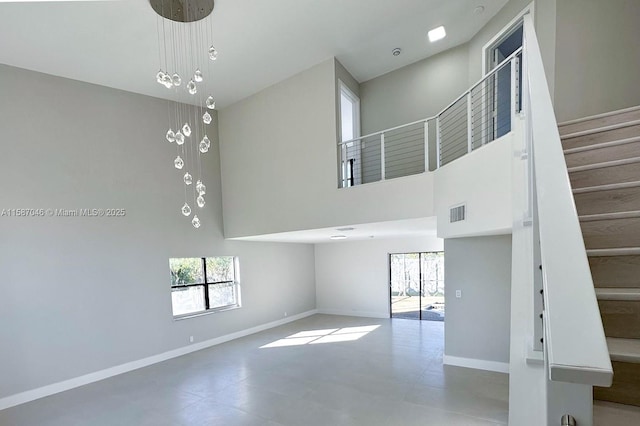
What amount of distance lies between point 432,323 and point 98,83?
9276mm

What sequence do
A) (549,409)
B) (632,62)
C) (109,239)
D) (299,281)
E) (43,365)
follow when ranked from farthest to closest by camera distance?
(299,281), (109,239), (43,365), (632,62), (549,409)

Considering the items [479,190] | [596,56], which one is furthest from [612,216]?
[596,56]

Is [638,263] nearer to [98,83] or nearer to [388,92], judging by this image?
[388,92]

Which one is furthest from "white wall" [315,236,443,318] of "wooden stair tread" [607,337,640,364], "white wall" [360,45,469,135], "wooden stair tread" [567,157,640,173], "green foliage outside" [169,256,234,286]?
"wooden stair tread" [607,337,640,364]

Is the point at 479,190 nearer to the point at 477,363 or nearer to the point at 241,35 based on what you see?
the point at 477,363

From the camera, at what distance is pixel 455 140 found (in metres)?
5.57

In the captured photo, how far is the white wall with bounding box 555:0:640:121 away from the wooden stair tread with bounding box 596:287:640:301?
3199mm

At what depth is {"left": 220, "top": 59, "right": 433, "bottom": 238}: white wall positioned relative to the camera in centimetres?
464

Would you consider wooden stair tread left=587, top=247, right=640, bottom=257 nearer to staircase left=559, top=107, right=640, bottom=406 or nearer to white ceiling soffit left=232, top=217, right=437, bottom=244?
staircase left=559, top=107, right=640, bottom=406

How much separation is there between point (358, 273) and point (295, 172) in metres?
5.02

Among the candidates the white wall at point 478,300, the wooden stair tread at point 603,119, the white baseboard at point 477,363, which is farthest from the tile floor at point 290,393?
the wooden stair tread at point 603,119

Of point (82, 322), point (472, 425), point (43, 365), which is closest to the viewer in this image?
point (472, 425)

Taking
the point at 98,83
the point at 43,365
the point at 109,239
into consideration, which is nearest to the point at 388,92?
the point at 98,83

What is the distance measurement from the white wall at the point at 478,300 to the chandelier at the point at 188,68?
13.6 feet
